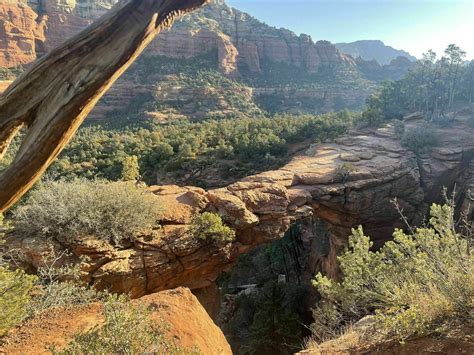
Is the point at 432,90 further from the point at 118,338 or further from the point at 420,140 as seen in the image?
the point at 118,338

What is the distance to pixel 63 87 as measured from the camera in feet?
4.06

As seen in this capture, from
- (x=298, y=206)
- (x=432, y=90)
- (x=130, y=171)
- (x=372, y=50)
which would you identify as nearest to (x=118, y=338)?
(x=298, y=206)

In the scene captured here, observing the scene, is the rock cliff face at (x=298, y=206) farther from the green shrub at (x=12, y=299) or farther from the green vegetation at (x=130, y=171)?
the green vegetation at (x=130, y=171)

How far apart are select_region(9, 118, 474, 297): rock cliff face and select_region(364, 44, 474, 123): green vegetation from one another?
6.43 metres

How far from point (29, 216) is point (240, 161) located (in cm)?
1140

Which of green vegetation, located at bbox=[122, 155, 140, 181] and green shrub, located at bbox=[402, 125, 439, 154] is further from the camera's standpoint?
green shrub, located at bbox=[402, 125, 439, 154]

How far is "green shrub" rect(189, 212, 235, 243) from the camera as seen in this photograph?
7016 mm

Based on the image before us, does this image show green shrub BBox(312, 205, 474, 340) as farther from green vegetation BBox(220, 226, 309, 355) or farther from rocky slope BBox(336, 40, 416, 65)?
rocky slope BBox(336, 40, 416, 65)

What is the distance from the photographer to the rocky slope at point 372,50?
4838 inches

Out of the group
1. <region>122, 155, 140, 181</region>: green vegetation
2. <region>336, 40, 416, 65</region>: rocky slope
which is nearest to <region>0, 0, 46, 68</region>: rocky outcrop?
<region>122, 155, 140, 181</region>: green vegetation

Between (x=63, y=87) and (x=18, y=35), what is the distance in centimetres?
5473

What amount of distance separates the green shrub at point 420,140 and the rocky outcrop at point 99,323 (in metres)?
12.8

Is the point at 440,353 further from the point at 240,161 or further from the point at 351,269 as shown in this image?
the point at 240,161

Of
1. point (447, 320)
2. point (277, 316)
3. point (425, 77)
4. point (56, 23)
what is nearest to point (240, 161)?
point (277, 316)
